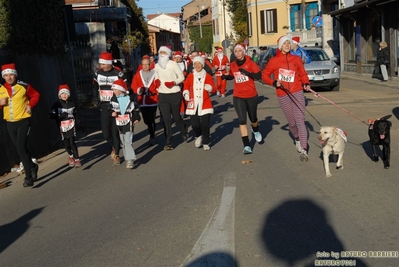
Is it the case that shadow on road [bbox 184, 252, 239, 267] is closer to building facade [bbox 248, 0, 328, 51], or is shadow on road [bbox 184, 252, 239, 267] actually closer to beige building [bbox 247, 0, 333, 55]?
beige building [bbox 247, 0, 333, 55]

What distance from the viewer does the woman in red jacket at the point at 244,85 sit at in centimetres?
987

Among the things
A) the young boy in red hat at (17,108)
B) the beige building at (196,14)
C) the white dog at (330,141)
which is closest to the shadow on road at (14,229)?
the young boy in red hat at (17,108)

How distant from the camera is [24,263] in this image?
541 centimetres

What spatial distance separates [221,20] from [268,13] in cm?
2052

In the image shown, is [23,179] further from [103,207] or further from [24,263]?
[24,263]

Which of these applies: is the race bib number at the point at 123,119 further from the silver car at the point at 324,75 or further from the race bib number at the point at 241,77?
the silver car at the point at 324,75

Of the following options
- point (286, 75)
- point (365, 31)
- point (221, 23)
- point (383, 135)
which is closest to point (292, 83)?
point (286, 75)

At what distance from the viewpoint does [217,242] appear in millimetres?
5492

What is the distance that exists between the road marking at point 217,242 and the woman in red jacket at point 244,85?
129 inches

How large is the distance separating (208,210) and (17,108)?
152 inches

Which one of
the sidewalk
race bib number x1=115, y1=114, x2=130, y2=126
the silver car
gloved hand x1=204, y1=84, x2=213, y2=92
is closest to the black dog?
gloved hand x1=204, y1=84, x2=213, y2=92

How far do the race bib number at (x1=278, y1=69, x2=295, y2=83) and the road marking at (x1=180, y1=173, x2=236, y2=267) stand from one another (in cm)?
287

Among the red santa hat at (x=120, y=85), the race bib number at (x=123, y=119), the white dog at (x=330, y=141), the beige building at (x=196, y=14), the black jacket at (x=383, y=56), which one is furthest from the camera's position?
the beige building at (x=196, y=14)

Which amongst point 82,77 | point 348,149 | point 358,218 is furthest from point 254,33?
point 358,218
